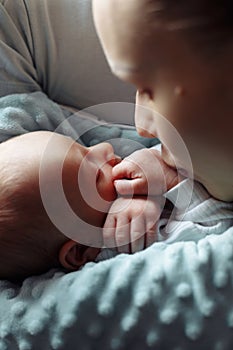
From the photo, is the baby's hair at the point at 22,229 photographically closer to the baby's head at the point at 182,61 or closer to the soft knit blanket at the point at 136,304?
the soft knit blanket at the point at 136,304

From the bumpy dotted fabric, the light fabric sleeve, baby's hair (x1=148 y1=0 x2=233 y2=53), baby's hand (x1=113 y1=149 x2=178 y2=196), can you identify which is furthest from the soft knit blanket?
the light fabric sleeve

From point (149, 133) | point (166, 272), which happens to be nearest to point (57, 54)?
point (149, 133)

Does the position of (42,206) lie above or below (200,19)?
below

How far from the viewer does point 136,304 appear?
0.70 metres

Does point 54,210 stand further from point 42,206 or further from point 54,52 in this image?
point 54,52

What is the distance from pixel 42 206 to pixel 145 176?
0.15 m

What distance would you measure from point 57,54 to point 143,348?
542 mm

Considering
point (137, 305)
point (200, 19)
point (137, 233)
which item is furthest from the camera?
point (137, 233)

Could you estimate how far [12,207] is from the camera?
79 cm

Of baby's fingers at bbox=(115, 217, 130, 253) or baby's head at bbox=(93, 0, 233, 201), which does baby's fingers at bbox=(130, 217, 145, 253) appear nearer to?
baby's fingers at bbox=(115, 217, 130, 253)

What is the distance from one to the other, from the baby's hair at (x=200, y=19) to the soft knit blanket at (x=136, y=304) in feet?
0.91

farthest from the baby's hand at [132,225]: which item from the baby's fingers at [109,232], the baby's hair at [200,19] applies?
the baby's hair at [200,19]

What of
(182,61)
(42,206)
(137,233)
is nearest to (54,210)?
(42,206)

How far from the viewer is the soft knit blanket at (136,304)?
0.68 metres
